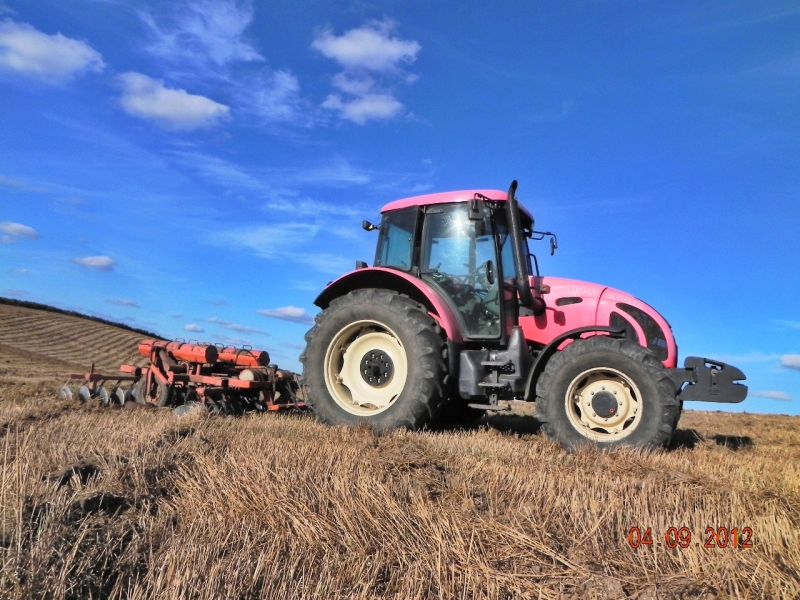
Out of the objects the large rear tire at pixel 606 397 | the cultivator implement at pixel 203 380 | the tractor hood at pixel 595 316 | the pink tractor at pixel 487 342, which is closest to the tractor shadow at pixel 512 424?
the pink tractor at pixel 487 342

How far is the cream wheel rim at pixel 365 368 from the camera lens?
556 centimetres

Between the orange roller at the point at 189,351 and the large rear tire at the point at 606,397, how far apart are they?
400 centimetres

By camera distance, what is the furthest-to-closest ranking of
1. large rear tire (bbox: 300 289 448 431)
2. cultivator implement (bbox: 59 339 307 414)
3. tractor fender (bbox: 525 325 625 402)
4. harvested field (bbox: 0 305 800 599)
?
cultivator implement (bbox: 59 339 307 414), large rear tire (bbox: 300 289 448 431), tractor fender (bbox: 525 325 625 402), harvested field (bbox: 0 305 800 599)

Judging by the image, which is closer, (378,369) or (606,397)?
(606,397)

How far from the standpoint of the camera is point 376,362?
5.61 metres

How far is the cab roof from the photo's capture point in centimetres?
559

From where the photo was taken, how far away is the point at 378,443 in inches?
165

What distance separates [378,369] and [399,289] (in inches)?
33.1

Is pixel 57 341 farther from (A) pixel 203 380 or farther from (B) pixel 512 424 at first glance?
(B) pixel 512 424

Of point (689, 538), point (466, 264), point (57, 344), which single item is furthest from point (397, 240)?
point (57, 344)

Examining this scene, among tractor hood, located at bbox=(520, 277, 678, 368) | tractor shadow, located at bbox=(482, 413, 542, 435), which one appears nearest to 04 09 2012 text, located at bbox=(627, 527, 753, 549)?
tractor hood, located at bbox=(520, 277, 678, 368)

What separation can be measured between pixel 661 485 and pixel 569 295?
2.62 m

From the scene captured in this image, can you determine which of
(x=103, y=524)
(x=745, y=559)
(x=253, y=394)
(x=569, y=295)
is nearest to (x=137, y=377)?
(x=253, y=394)

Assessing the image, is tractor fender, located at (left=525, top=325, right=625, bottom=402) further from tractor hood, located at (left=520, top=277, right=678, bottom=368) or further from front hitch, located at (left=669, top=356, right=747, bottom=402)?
front hitch, located at (left=669, top=356, right=747, bottom=402)
